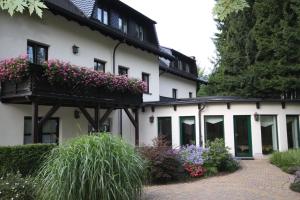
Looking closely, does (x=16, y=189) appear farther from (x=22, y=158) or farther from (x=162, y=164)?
(x=162, y=164)

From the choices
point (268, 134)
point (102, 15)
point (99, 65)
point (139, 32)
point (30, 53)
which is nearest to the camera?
point (30, 53)

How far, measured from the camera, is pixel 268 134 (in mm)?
18438

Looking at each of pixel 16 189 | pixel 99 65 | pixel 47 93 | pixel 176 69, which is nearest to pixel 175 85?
pixel 176 69

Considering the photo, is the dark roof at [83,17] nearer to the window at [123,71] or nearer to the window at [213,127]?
the window at [123,71]

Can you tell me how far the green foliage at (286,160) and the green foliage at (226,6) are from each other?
933 cm

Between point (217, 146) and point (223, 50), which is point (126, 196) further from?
point (223, 50)

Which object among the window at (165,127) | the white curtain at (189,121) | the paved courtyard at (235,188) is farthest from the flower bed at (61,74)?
the paved courtyard at (235,188)

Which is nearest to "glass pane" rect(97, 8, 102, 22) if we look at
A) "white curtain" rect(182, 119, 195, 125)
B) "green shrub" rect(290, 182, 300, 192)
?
"white curtain" rect(182, 119, 195, 125)

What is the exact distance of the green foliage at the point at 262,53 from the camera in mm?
19047

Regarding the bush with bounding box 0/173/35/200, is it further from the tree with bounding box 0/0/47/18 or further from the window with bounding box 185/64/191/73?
the window with bounding box 185/64/191/73

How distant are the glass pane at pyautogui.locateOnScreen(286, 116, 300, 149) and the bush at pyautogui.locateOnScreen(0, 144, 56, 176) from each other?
43.1 feet

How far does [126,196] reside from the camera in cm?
671

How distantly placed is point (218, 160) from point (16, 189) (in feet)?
25.2

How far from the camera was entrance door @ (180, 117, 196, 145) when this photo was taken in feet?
62.8
